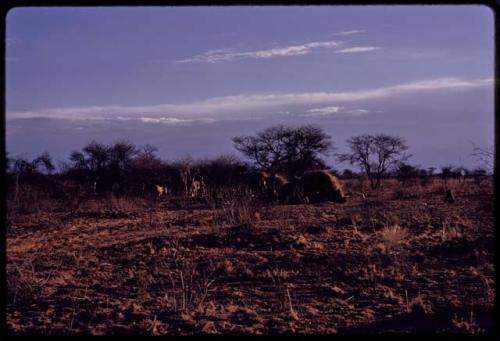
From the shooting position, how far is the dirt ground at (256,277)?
4.55 metres

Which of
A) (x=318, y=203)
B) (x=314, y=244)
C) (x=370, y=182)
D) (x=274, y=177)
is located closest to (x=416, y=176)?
(x=370, y=182)

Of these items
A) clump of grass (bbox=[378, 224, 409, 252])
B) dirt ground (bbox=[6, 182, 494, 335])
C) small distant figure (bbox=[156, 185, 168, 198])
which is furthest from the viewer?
small distant figure (bbox=[156, 185, 168, 198])

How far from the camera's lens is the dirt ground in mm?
4551

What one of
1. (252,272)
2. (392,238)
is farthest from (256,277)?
(392,238)


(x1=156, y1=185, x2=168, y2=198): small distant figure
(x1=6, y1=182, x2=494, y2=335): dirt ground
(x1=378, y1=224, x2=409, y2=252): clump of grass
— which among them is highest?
(x1=378, y1=224, x2=409, y2=252): clump of grass

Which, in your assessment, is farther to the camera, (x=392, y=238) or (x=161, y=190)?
(x=161, y=190)

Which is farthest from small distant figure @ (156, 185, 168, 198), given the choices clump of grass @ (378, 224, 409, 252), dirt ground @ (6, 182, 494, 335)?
clump of grass @ (378, 224, 409, 252)

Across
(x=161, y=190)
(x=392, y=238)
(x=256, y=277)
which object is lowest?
(x=161, y=190)

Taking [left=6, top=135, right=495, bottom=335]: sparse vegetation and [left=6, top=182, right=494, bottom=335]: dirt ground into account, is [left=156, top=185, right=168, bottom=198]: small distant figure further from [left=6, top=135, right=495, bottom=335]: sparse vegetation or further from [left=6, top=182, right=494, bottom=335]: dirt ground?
[left=6, top=182, right=494, bottom=335]: dirt ground

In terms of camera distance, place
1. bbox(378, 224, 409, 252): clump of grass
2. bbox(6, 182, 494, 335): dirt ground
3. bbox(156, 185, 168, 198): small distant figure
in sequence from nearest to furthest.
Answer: bbox(6, 182, 494, 335): dirt ground < bbox(378, 224, 409, 252): clump of grass < bbox(156, 185, 168, 198): small distant figure

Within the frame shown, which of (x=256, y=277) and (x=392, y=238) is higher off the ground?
(x=392, y=238)

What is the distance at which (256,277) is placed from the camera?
590 centimetres

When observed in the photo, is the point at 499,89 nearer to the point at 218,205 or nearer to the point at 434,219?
the point at 434,219

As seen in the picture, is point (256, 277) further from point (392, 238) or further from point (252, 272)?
point (392, 238)
